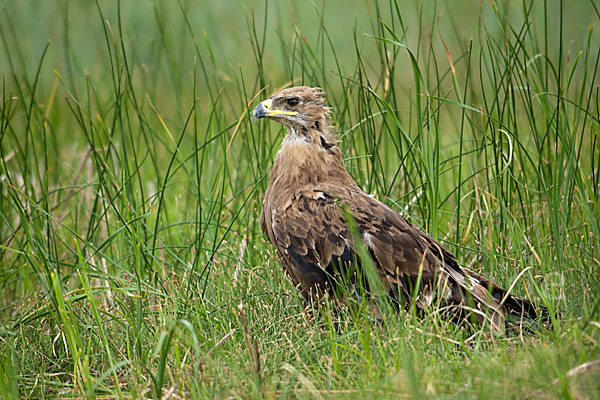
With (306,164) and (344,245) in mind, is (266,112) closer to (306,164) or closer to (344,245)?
(306,164)

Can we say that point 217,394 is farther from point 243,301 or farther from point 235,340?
point 243,301

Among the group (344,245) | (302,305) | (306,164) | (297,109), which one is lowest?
(302,305)

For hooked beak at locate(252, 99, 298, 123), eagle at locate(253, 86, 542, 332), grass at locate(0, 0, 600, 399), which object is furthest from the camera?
hooked beak at locate(252, 99, 298, 123)

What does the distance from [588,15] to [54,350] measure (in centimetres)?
626

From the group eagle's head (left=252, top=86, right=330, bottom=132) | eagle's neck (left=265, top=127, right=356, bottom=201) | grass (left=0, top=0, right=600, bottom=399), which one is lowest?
grass (left=0, top=0, right=600, bottom=399)

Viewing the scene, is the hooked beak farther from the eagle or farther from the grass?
the grass

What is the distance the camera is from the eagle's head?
3.53 meters

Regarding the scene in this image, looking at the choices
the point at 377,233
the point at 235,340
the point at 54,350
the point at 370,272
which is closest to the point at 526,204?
the point at 377,233

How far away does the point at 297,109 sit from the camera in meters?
3.58

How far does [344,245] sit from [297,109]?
767mm

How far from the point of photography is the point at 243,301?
337 cm

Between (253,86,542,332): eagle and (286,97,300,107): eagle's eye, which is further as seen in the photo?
(286,97,300,107): eagle's eye

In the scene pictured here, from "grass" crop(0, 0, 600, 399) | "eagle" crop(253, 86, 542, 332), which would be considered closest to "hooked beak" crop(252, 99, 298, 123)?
"eagle" crop(253, 86, 542, 332)

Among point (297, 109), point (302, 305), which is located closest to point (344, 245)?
point (302, 305)
